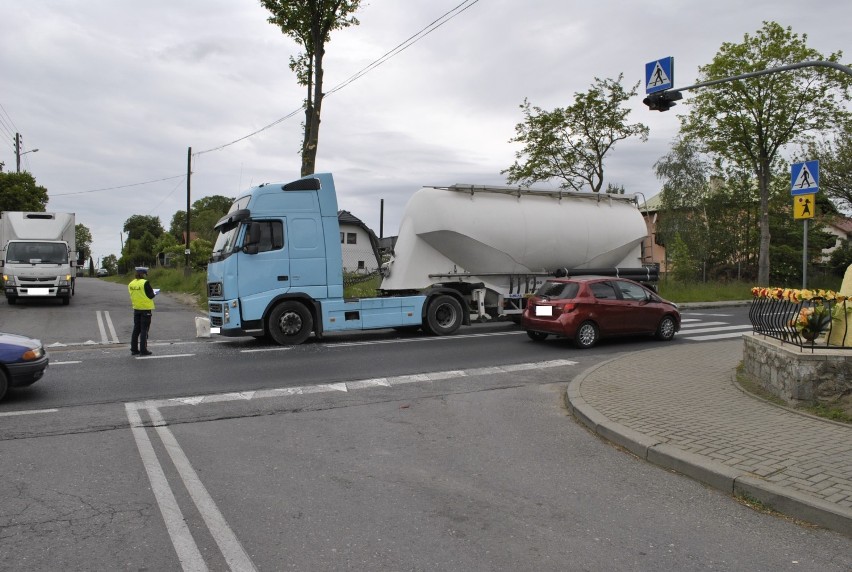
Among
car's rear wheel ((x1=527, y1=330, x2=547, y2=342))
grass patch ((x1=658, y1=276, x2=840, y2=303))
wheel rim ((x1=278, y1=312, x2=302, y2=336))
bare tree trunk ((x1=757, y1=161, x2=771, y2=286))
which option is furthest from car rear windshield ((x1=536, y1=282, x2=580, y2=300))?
→ bare tree trunk ((x1=757, y1=161, x2=771, y2=286))

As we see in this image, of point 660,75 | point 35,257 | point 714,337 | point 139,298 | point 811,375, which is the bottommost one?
point 714,337

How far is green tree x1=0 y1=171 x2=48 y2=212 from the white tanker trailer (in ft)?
90.6

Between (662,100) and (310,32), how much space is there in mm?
12741

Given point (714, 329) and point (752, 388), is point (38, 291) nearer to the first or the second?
point (714, 329)

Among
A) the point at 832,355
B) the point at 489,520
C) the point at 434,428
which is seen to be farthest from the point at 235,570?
the point at 832,355

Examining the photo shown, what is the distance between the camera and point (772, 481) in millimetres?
4621

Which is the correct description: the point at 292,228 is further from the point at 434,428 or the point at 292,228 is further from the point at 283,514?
the point at 283,514

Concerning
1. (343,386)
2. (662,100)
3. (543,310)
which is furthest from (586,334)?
(343,386)

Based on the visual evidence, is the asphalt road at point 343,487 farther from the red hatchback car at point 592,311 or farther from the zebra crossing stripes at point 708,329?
the zebra crossing stripes at point 708,329

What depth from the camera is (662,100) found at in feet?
42.4

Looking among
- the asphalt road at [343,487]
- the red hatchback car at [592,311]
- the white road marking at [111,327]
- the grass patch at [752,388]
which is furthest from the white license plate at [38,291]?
the grass patch at [752,388]

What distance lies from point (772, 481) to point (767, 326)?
3.88 metres

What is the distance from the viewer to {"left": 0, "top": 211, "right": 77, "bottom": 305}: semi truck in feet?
72.1

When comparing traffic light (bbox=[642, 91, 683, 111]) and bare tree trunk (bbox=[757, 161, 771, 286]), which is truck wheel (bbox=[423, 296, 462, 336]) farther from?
bare tree trunk (bbox=[757, 161, 771, 286])
